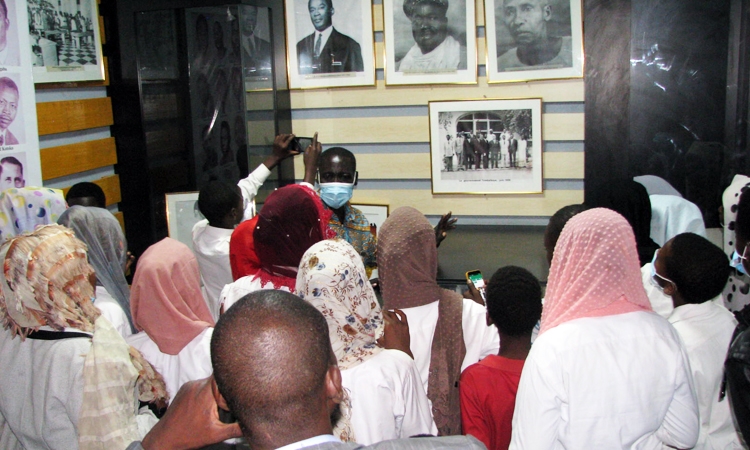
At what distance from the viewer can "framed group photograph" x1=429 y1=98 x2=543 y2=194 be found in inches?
196

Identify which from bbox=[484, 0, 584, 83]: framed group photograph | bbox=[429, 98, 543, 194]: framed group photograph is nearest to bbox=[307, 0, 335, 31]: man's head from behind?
bbox=[429, 98, 543, 194]: framed group photograph

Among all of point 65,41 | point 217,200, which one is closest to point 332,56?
point 65,41

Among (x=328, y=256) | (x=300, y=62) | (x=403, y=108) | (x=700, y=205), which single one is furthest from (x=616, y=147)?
(x=328, y=256)

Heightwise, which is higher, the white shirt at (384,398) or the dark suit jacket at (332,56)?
the dark suit jacket at (332,56)

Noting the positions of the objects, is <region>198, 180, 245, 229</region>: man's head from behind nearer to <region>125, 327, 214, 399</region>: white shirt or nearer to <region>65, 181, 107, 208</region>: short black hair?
<region>65, 181, 107, 208</region>: short black hair

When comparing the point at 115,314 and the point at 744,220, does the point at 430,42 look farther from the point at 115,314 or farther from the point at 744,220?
the point at 115,314

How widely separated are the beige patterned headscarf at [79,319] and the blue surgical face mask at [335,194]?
190cm

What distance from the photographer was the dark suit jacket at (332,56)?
17.3 feet

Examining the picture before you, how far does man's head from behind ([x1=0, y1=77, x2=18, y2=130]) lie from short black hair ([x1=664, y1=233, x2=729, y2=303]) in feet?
11.0

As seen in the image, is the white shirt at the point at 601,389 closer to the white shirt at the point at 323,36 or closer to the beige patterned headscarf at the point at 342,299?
the beige patterned headscarf at the point at 342,299

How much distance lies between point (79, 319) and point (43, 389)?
25 centimetres

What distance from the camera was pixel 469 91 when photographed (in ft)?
16.6

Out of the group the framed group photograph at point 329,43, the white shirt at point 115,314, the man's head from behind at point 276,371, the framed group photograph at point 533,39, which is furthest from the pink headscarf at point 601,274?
the framed group photograph at point 329,43

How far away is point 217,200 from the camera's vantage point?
12.2ft
